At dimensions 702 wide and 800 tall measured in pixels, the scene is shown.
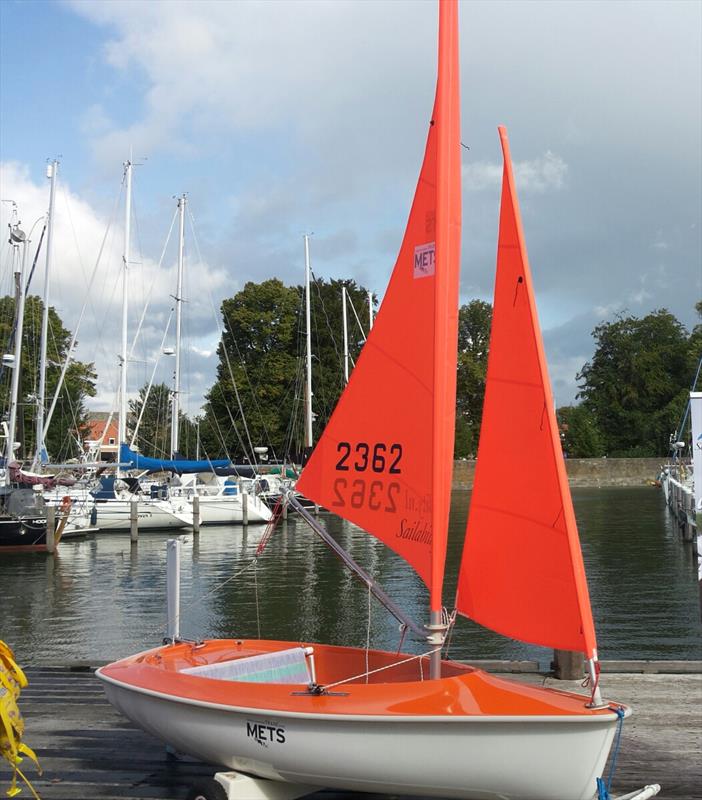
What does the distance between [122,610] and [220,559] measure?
753 centimetres

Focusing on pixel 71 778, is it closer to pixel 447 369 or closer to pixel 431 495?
pixel 431 495

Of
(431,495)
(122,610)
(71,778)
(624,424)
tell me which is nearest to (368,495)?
(431,495)

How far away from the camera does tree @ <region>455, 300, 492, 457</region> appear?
234 feet

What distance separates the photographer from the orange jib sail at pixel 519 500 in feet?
16.8

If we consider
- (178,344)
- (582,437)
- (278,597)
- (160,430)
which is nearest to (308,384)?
(178,344)

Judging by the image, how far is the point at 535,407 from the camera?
547 cm

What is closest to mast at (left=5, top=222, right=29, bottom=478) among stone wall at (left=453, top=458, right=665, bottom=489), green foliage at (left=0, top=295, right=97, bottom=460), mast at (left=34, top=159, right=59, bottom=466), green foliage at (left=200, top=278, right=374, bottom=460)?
mast at (left=34, top=159, right=59, bottom=466)

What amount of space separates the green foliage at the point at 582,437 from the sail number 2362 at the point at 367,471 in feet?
243

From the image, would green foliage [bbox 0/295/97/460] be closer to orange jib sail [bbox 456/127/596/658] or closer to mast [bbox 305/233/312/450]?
mast [bbox 305/233/312/450]

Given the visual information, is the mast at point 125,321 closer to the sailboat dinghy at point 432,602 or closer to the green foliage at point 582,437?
the sailboat dinghy at point 432,602

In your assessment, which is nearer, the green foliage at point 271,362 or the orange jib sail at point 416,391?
the orange jib sail at point 416,391

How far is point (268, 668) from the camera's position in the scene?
660 centimetres

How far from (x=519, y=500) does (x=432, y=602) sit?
0.87 meters

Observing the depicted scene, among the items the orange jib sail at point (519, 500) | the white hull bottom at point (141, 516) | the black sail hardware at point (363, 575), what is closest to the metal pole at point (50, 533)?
the white hull bottom at point (141, 516)
